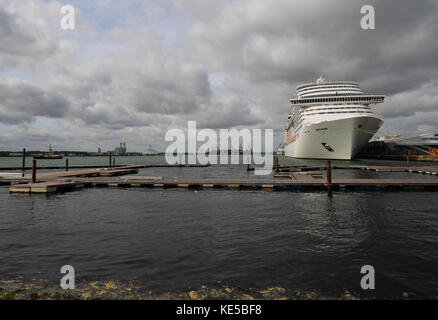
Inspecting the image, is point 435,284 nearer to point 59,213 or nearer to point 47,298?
point 47,298

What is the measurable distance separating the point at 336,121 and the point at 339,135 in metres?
3.95

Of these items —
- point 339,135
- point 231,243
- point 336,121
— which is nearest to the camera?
point 231,243

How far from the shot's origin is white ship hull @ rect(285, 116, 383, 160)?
55219 millimetres

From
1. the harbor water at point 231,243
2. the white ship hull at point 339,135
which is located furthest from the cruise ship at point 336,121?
the harbor water at point 231,243

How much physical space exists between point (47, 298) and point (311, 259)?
7.44 m

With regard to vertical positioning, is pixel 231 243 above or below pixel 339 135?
below

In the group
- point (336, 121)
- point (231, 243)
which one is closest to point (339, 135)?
point (336, 121)

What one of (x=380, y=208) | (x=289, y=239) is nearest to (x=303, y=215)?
(x=289, y=239)

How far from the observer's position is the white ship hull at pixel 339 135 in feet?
181

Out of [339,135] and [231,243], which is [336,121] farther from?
[231,243]

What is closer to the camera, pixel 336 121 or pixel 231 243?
pixel 231 243

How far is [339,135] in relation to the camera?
57.8 m

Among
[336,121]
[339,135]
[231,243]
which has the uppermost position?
[336,121]

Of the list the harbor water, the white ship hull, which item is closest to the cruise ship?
the white ship hull
